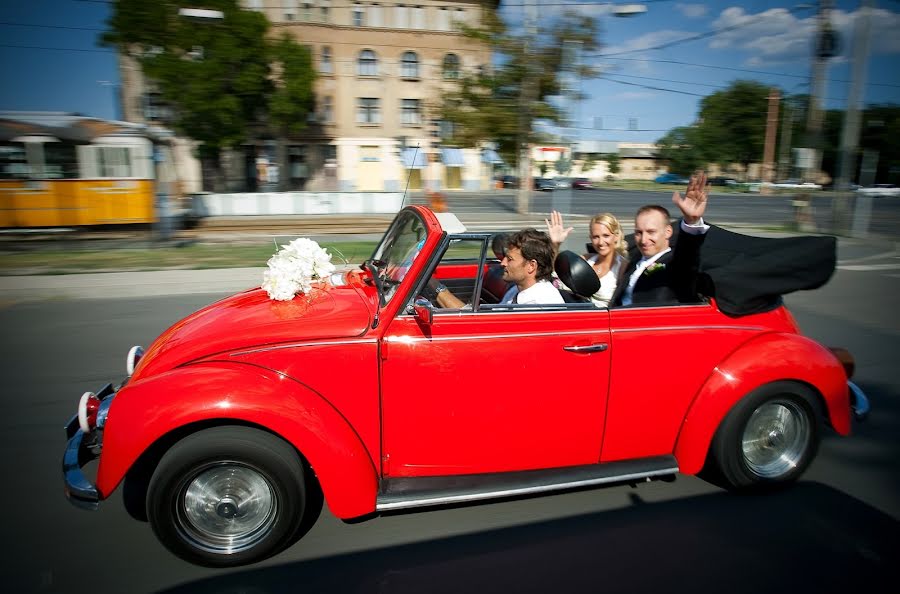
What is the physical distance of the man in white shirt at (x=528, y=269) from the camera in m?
3.20

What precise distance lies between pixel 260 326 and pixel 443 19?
39.7m

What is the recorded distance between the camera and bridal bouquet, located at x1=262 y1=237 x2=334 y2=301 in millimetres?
3129

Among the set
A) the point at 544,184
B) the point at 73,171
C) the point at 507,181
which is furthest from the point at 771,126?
the point at 73,171

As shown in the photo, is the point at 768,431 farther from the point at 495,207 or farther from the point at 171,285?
the point at 495,207

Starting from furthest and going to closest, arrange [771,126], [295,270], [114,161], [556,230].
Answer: [771,126] → [114,161] → [556,230] → [295,270]

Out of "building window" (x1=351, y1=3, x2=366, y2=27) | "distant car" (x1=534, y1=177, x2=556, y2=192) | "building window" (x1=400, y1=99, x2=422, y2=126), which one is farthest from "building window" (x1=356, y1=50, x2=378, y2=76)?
"distant car" (x1=534, y1=177, x2=556, y2=192)

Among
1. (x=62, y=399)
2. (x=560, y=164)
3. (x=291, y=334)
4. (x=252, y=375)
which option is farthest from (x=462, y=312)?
(x=560, y=164)

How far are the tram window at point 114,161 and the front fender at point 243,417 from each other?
51.2 ft

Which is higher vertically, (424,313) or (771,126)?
(771,126)

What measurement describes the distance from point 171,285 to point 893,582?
926 centimetres

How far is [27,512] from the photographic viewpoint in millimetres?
3090

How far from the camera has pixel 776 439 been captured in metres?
3.35

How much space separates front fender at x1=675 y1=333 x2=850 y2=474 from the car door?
1.81ft

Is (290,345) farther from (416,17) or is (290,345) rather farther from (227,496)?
(416,17)
